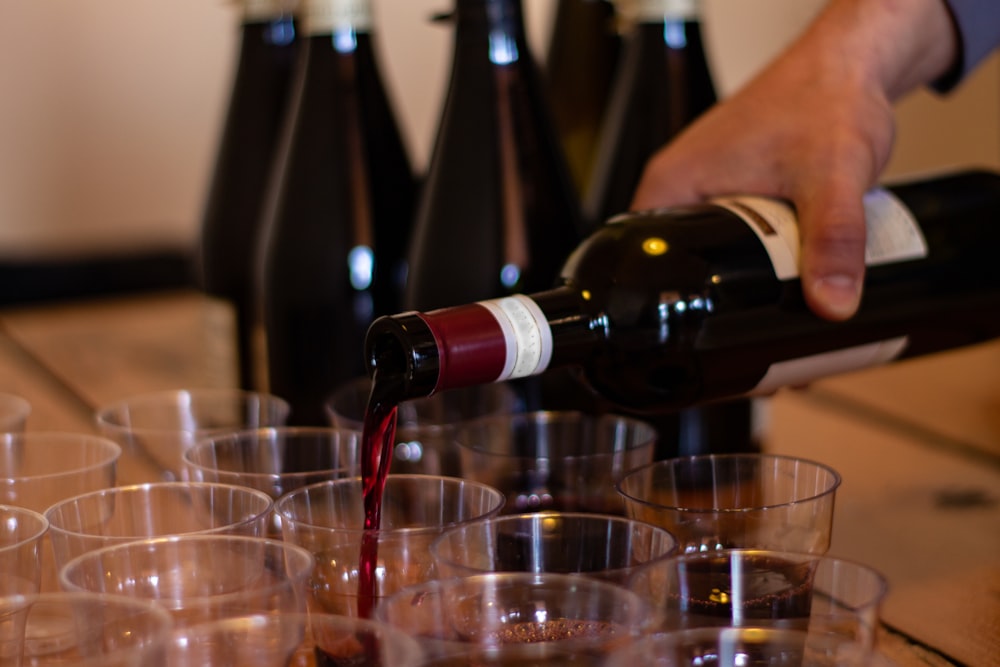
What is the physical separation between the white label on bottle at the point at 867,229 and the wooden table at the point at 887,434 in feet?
0.59

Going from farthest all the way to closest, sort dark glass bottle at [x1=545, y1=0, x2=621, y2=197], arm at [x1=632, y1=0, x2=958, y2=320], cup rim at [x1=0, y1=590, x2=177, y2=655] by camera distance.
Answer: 1. dark glass bottle at [x1=545, y1=0, x2=621, y2=197]
2. arm at [x1=632, y1=0, x2=958, y2=320]
3. cup rim at [x1=0, y1=590, x2=177, y2=655]

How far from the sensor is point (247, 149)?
1298 mm

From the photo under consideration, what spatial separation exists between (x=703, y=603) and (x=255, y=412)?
423mm

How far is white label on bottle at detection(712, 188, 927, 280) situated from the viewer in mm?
718

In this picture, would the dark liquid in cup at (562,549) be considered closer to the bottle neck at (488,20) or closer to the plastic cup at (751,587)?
the plastic cup at (751,587)

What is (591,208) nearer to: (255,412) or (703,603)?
(255,412)

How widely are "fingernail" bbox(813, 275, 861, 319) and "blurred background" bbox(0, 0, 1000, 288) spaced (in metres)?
1.29

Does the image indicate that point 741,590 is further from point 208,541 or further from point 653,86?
point 653,86

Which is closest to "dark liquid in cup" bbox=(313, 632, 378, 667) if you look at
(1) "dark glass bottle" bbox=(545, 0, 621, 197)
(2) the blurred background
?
(1) "dark glass bottle" bbox=(545, 0, 621, 197)

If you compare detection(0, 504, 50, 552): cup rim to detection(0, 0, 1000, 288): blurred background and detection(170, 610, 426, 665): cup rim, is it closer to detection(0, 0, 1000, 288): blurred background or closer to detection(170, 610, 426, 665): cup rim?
detection(170, 610, 426, 665): cup rim

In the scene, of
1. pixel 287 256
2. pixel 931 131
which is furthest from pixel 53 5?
pixel 931 131

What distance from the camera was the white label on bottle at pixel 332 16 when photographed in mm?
1047

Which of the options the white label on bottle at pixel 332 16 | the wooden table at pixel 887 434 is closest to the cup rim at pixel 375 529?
the wooden table at pixel 887 434

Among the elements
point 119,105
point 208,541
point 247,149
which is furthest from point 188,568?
point 119,105
